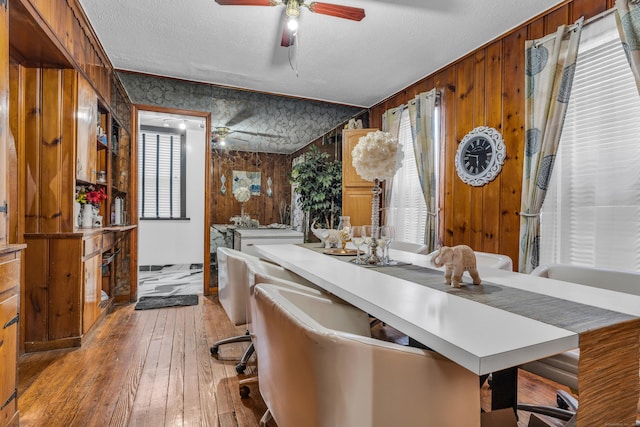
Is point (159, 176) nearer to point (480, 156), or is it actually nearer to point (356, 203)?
point (356, 203)

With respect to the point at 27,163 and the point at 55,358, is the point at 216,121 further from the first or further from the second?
the point at 55,358

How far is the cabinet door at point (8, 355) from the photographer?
1.42 m

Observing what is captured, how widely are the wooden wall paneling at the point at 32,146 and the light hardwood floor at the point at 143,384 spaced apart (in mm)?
990

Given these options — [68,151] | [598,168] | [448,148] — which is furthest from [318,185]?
[598,168]

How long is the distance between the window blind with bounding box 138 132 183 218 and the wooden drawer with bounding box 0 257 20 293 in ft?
14.8

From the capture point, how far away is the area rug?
3591 millimetres

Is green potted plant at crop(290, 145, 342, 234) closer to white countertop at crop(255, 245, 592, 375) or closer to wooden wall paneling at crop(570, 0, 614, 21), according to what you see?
wooden wall paneling at crop(570, 0, 614, 21)

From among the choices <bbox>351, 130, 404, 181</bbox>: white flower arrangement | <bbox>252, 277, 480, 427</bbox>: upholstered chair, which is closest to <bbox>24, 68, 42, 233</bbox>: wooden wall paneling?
<bbox>351, 130, 404, 181</bbox>: white flower arrangement

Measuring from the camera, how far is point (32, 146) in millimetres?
2371

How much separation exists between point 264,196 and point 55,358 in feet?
8.95

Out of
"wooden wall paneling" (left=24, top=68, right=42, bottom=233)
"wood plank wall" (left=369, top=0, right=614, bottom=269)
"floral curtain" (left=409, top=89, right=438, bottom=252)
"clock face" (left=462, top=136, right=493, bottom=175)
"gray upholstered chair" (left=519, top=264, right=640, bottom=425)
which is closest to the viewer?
"gray upholstered chair" (left=519, top=264, right=640, bottom=425)

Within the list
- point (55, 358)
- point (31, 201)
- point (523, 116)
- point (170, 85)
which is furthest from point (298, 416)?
point (170, 85)

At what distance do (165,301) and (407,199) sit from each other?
3064 mm

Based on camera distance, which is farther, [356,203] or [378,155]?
[356,203]
